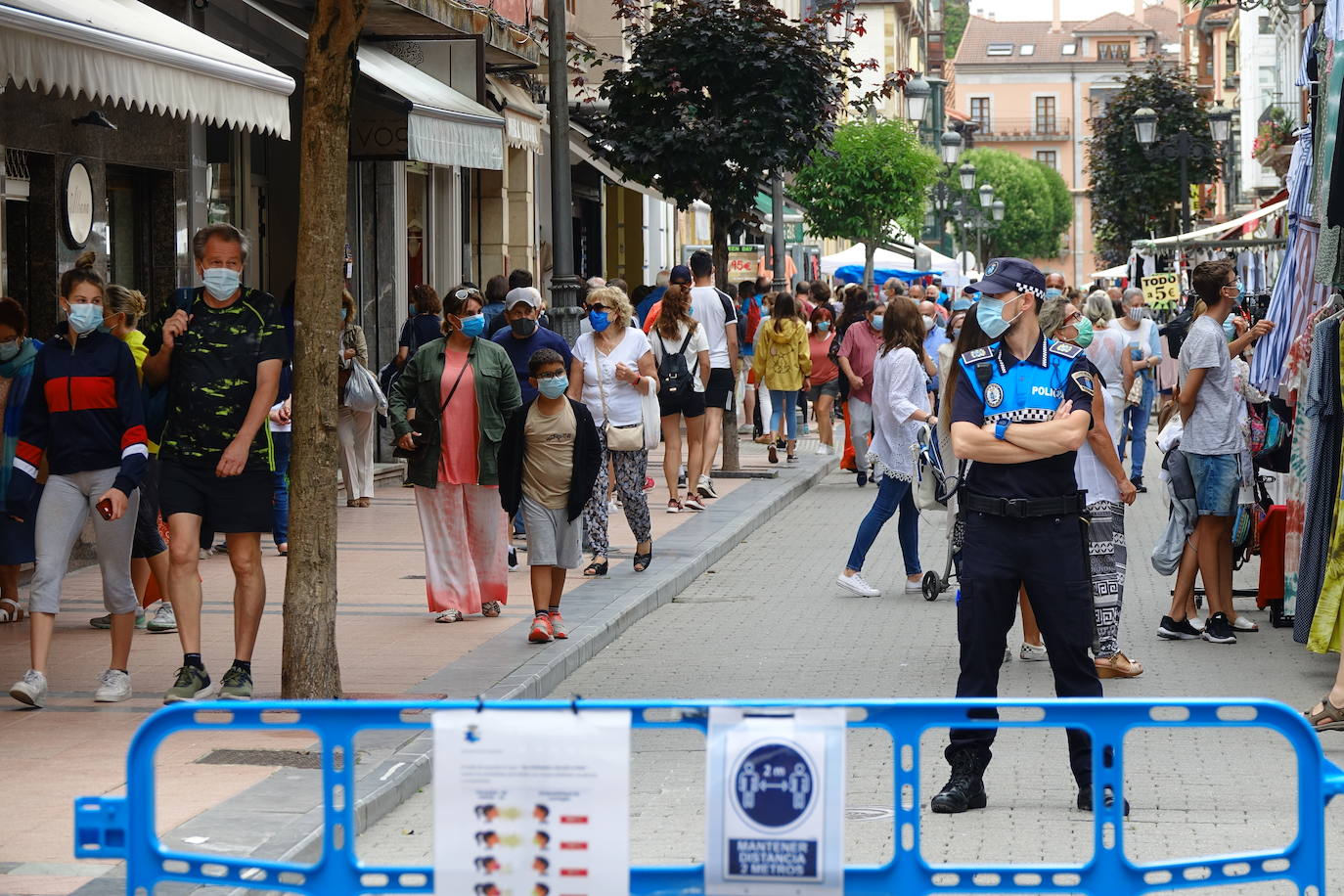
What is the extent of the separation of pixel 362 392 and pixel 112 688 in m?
8.08

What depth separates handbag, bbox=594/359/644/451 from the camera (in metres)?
12.6

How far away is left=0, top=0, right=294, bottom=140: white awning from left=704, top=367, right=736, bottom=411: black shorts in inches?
275

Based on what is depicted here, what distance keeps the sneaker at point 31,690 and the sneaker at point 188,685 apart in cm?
50

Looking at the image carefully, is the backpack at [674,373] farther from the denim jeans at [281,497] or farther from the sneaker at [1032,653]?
the sneaker at [1032,653]

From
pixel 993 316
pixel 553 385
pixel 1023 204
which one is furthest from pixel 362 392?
pixel 1023 204

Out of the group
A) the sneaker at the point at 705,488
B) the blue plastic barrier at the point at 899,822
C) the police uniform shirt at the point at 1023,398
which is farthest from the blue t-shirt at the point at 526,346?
the blue plastic barrier at the point at 899,822

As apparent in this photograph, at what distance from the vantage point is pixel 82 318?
830 cm

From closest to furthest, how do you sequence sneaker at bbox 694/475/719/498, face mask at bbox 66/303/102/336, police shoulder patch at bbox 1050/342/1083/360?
police shoulder patch at bbox 1050/342/1083/360 < face mask at bbox 66/303/102/336 < sneaker at bbox 694/475/719/498

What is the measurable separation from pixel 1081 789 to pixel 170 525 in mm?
3886

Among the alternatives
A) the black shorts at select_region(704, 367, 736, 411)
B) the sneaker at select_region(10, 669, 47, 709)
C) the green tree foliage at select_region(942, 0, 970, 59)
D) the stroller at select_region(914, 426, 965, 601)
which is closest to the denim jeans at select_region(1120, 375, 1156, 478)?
the black shorts at select_region(704, 367, 736, 411)

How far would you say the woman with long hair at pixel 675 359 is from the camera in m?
15.4

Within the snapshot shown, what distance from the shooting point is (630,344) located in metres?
12.8

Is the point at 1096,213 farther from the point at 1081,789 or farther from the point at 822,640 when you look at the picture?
the point at 1081,789

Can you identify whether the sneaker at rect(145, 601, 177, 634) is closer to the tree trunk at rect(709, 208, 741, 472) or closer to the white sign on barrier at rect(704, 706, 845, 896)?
the white sign on barrier at rect(704, 706, 845, 896)
